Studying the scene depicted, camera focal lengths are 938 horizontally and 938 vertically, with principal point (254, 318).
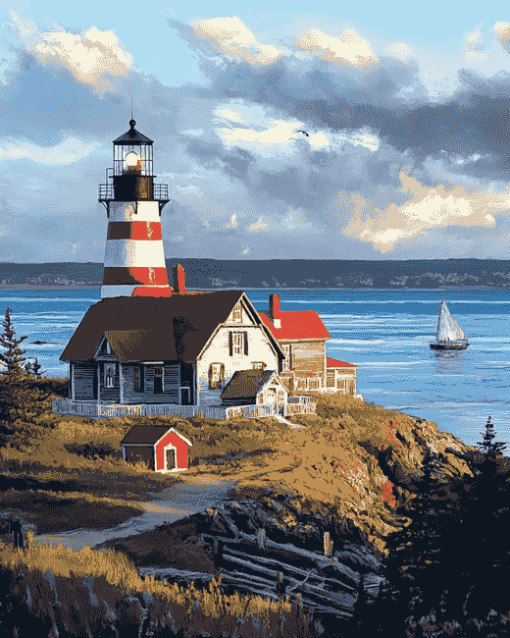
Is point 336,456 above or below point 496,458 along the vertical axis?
below

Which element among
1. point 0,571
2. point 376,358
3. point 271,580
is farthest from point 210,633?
point 376,358

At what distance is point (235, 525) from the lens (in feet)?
71.9

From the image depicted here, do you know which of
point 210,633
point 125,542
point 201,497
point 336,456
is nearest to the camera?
point 210,633

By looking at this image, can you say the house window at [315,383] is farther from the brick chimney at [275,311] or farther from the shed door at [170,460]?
the shed door at [170,460]

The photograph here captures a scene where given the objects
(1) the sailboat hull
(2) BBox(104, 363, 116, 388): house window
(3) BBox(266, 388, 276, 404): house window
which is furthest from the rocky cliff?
(1) the sailboat hull

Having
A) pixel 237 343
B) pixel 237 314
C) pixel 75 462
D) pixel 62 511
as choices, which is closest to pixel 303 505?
pixel 62 511

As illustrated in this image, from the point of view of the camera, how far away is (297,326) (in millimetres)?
44469

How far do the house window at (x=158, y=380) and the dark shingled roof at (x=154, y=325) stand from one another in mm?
541

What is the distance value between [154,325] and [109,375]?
2.84m

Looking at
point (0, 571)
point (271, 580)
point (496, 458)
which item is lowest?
point (271, 580)

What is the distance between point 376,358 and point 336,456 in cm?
5868

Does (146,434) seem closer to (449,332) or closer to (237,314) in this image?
(237,314)

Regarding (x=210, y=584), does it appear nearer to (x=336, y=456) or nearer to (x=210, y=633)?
(x=210, y=633)

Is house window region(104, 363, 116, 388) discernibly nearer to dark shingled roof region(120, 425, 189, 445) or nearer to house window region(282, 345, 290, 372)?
dark shingled roof region(120, 425, 189, 445)
